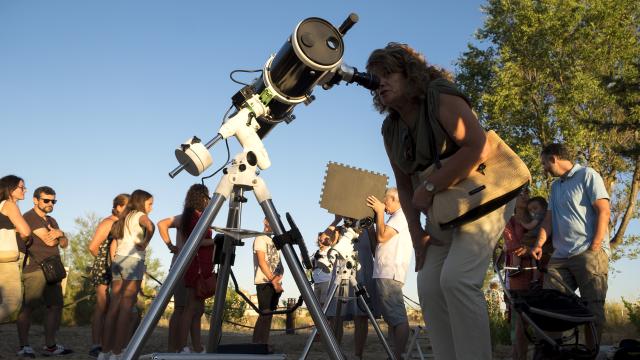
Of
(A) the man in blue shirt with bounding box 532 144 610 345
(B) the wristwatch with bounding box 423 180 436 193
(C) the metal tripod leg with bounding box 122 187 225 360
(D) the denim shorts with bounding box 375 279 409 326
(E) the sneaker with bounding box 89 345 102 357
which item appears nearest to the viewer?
(C) the metal tripod leg with bounding box 122 187 225 360

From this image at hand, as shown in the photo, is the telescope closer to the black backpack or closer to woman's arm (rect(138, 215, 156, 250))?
the black backpack

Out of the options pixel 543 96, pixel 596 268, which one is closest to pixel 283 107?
pixel 596 268

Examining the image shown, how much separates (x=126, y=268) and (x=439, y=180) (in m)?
4.94

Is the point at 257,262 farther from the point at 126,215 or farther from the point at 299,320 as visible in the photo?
the point at 299,320

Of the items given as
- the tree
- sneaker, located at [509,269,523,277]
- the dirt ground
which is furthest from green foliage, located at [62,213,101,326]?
the tree

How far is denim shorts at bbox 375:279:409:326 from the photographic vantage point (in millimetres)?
6844

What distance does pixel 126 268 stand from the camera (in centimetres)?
696

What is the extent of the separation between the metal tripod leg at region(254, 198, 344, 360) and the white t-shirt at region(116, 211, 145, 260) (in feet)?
14.3

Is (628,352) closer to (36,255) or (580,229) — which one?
(580,229)

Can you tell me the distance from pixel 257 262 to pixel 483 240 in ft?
19.6

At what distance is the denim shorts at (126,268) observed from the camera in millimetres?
6941

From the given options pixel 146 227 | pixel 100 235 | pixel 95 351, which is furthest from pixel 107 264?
pixel 95 351

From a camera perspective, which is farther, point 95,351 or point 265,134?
point 95,351

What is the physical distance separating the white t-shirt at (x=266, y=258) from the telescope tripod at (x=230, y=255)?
4723mm
